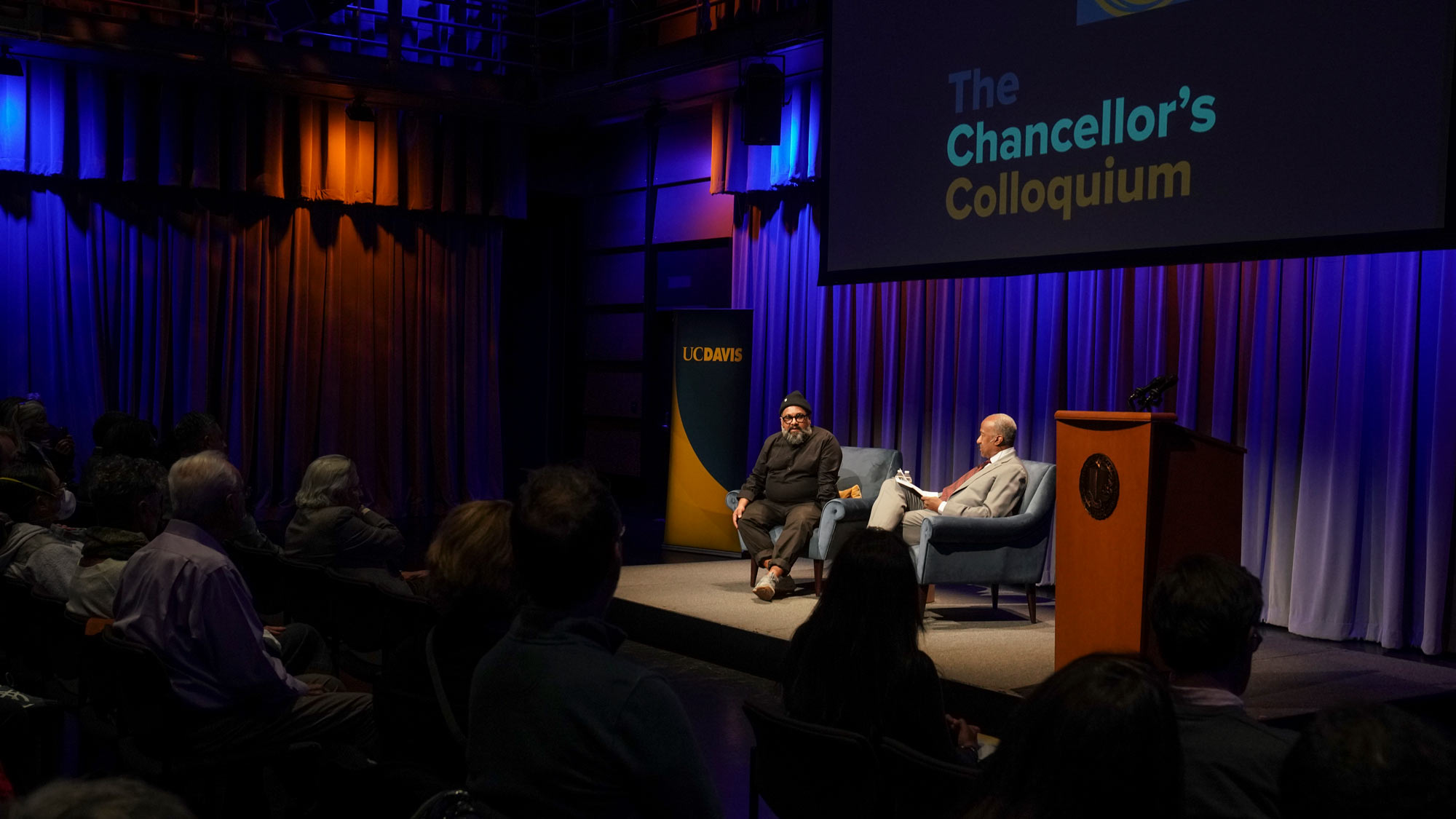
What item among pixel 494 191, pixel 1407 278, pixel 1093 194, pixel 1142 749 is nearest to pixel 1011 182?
pixel 1093 194

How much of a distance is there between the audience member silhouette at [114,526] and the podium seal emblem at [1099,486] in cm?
315

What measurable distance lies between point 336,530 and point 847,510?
2938mm

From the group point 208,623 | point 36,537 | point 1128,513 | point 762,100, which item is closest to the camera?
point 208,623

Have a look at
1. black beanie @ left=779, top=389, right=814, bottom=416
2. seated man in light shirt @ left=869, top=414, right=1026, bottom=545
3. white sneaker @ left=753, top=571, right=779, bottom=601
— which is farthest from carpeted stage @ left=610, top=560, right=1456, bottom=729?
black beanie @ left=779, top=389, right=814, bottom=416

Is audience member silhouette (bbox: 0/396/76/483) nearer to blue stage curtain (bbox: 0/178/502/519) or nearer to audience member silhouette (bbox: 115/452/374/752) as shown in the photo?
blue stage curtain (bbox: 0/178/502/519)

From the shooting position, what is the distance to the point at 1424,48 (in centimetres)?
433

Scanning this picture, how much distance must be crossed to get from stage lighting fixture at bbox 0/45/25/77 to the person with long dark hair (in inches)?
311

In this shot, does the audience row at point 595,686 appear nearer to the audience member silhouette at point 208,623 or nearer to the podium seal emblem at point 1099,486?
the audience member silhouette at point 208,623

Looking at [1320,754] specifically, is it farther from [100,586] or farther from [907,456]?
[907,456]

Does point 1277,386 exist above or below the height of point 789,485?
above

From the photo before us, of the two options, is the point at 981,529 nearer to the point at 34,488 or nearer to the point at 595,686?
the point at 34,488

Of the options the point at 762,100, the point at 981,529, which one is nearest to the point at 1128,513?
the point at 981,529

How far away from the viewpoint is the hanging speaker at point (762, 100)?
301 inches

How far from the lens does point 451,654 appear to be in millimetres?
2184
